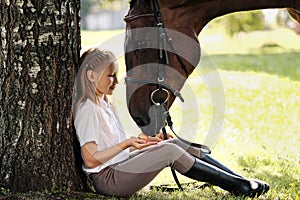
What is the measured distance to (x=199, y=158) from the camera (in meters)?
3.69

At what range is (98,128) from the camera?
328cm

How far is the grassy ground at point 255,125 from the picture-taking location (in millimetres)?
3764

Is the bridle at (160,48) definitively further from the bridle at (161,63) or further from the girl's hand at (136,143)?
the girl's hand at (136,143)

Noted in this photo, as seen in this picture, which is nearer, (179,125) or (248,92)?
(179,125)

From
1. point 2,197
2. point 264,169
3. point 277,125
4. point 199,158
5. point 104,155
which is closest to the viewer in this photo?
point 2,197

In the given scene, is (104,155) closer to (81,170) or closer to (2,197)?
(81,170)

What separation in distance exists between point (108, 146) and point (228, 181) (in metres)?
0.79

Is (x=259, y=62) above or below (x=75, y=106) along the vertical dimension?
below

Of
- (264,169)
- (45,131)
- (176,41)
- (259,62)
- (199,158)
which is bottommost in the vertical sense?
(259,62)

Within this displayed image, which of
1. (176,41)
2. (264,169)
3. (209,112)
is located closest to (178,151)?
(176,41)

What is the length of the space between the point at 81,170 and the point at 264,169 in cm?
176

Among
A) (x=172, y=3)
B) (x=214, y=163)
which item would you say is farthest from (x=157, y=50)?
(x=214, y=163)

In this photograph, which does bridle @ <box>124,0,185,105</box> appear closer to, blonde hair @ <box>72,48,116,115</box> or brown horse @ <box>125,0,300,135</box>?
brown horse @ <box>125,0,300,135</box>

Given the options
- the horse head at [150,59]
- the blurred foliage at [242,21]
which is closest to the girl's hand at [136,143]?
the horse head at [150,59]
